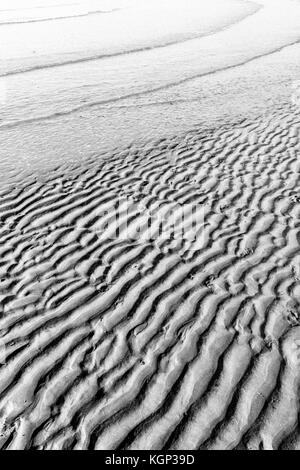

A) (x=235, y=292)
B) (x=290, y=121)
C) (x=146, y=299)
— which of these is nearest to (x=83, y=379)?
(x=146, y=299)

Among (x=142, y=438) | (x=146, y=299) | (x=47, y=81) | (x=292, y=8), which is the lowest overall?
(x=142, y=438)

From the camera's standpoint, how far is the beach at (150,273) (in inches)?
153

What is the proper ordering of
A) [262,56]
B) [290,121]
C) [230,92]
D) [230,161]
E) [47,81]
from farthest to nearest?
[262,56], [47,81], [230,92], [290,121], [230,161]

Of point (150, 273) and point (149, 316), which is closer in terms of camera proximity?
point (149, 316)

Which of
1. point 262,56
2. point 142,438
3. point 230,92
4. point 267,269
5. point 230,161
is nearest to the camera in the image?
point 142,438

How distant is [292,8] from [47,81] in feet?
95.8

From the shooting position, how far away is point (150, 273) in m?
5.65

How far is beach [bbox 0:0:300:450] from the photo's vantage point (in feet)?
12.7

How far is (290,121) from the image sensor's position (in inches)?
440

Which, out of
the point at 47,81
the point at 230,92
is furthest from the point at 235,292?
the point at 47,81

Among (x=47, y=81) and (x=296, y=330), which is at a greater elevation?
(x=47, y=81)

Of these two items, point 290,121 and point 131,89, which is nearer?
point 290,121

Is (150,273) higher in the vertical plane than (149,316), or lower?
higher

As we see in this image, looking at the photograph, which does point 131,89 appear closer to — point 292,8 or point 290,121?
point 290,121
